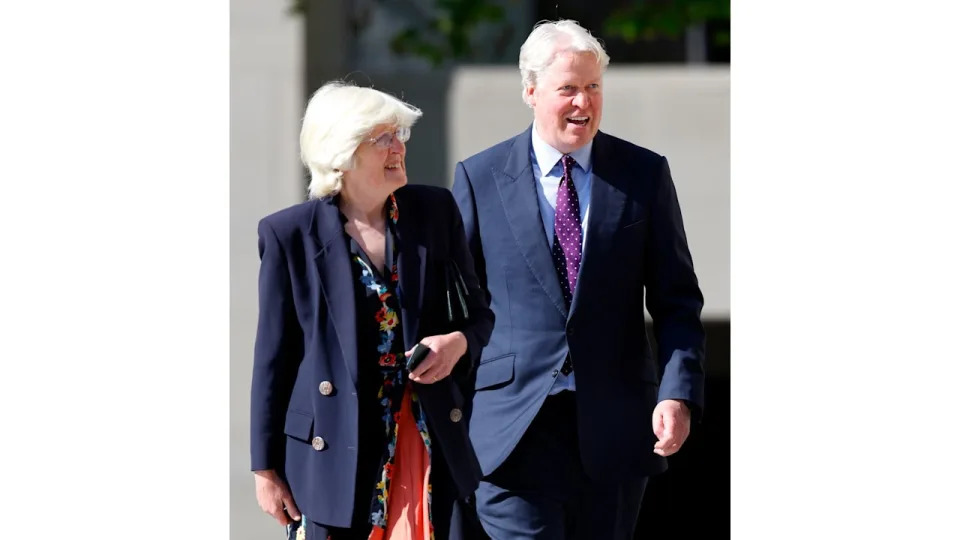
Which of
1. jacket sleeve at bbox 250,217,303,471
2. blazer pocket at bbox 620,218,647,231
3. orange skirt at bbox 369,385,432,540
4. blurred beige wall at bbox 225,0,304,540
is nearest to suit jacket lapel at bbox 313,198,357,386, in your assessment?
jacket sleeve at bbox 250,217,303,471

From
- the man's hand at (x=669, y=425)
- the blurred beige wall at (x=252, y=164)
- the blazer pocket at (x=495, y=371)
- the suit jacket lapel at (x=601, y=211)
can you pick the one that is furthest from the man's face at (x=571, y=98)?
the blurred beige wall at (x=252, y=164)

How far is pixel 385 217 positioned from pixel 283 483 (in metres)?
0.81

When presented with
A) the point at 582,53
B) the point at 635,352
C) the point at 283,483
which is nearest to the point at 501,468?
the point at 635,352

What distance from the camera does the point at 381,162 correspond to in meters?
4.38

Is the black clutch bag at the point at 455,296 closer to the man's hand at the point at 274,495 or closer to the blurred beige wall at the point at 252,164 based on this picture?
the man's hand at the point at 274,495

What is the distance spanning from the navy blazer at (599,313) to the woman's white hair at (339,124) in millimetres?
846

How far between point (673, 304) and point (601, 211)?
0.38 m

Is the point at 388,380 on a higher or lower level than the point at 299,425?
higher

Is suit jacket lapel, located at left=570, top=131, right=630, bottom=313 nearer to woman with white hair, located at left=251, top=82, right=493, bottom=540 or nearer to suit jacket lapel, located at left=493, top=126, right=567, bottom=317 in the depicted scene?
suit jacket lapel, located at left=493, top=126, right=567, bottom=317

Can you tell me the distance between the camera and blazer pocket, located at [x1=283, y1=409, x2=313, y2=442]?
14.5 feet

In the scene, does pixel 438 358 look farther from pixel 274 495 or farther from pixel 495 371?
pixel 495 371

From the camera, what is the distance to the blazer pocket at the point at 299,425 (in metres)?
4.41

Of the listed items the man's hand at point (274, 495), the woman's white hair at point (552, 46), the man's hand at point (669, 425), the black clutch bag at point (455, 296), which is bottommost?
the man's hand at point (274, 495)

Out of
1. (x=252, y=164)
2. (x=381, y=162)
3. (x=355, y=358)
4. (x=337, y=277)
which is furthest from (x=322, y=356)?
(x=252, y=164)
